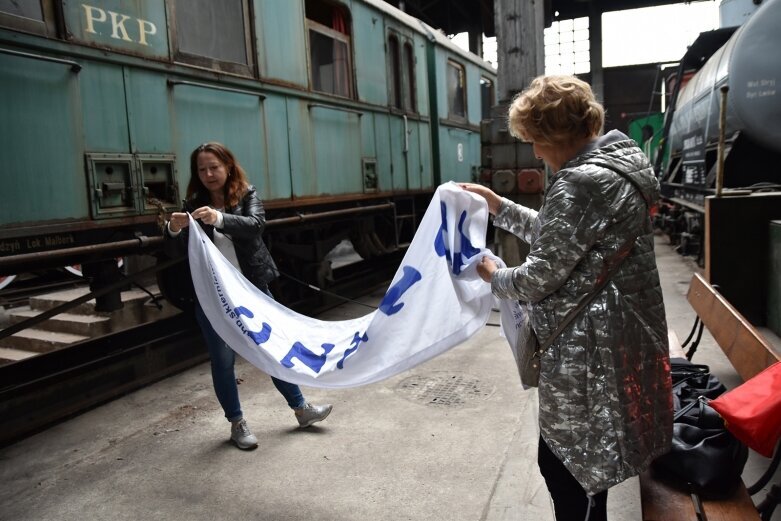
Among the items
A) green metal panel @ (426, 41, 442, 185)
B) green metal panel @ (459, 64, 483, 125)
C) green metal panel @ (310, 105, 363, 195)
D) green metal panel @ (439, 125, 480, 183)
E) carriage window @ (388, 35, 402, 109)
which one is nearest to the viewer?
green metal panel @ (310, 105, 363, 195)

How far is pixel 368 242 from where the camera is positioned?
27.1 ft

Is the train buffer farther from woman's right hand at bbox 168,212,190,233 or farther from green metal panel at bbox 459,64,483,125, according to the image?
green metal panel at bbox 459,64,483,125

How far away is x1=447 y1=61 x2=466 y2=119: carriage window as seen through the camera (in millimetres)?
10148

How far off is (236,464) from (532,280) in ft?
7.67

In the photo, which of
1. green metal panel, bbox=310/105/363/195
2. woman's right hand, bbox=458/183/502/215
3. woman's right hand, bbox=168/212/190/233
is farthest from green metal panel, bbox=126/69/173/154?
woman's right hand, bbox=458/183/502/215

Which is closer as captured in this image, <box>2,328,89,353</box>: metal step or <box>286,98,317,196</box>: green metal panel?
<box>2,328,89,353</box>: metal step

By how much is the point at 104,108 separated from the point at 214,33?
1.42 m

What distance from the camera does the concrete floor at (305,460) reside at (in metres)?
2.93

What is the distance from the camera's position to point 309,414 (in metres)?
3.79

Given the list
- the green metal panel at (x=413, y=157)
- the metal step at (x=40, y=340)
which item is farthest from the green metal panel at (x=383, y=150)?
the metal step at (x=40, y=340)

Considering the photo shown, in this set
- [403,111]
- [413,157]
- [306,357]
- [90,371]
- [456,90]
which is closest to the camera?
[306,357]

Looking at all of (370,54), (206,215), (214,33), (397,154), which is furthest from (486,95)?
(206,215)

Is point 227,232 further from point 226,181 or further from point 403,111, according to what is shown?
point 403,111

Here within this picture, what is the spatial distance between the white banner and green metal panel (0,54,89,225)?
153 cm
